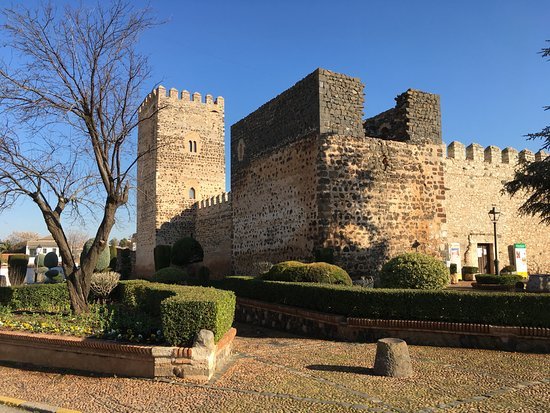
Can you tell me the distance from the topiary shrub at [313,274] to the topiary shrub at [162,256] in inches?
707

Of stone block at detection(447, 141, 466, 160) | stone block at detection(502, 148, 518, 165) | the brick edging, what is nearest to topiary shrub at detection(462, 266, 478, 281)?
stone block at detection(447, 141, 466, 160)

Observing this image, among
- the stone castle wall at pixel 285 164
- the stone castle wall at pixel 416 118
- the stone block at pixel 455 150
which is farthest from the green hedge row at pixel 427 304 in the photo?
the stone block at pixel 455 150

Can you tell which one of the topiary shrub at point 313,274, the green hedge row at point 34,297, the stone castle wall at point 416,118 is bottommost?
the green hedge row at point 34,297

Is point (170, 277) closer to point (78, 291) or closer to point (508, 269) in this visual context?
point (78, 291)

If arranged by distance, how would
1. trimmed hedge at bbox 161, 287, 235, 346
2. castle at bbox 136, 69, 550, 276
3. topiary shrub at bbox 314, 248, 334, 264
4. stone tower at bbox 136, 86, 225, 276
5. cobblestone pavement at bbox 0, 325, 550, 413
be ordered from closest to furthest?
cobblestone pavement at bbox 0, 325, 550, 413, trimmed hedge at bbox 161, 287, 235, 346, topiary shrub at bbox 314, 248, 334, 264, castle at bbox 136, 69, 550, 276, stone tower at bbox 136, 86, 225, 276

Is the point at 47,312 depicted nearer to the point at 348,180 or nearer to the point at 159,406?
the point at 159,406

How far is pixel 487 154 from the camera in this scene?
23.3m

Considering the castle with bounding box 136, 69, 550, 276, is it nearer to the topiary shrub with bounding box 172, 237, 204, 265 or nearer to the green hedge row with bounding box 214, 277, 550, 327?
the green hedge row with bounding box 214, 277, 550, 327

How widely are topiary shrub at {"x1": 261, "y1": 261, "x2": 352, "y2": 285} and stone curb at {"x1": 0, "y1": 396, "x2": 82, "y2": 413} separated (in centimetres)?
689

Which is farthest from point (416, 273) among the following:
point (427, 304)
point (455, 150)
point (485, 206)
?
point (485, 206)

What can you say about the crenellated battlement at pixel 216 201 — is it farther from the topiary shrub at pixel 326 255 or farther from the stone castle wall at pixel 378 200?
the topiary shrub at pixel 326 255

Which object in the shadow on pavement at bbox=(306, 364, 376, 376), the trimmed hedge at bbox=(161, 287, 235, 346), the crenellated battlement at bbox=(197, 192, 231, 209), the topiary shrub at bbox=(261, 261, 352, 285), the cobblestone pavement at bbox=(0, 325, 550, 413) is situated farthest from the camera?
the crenellated battlement at bbox=(197, 192, 231, 209)

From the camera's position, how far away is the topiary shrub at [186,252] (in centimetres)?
2748

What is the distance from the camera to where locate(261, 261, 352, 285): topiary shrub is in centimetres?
1130
